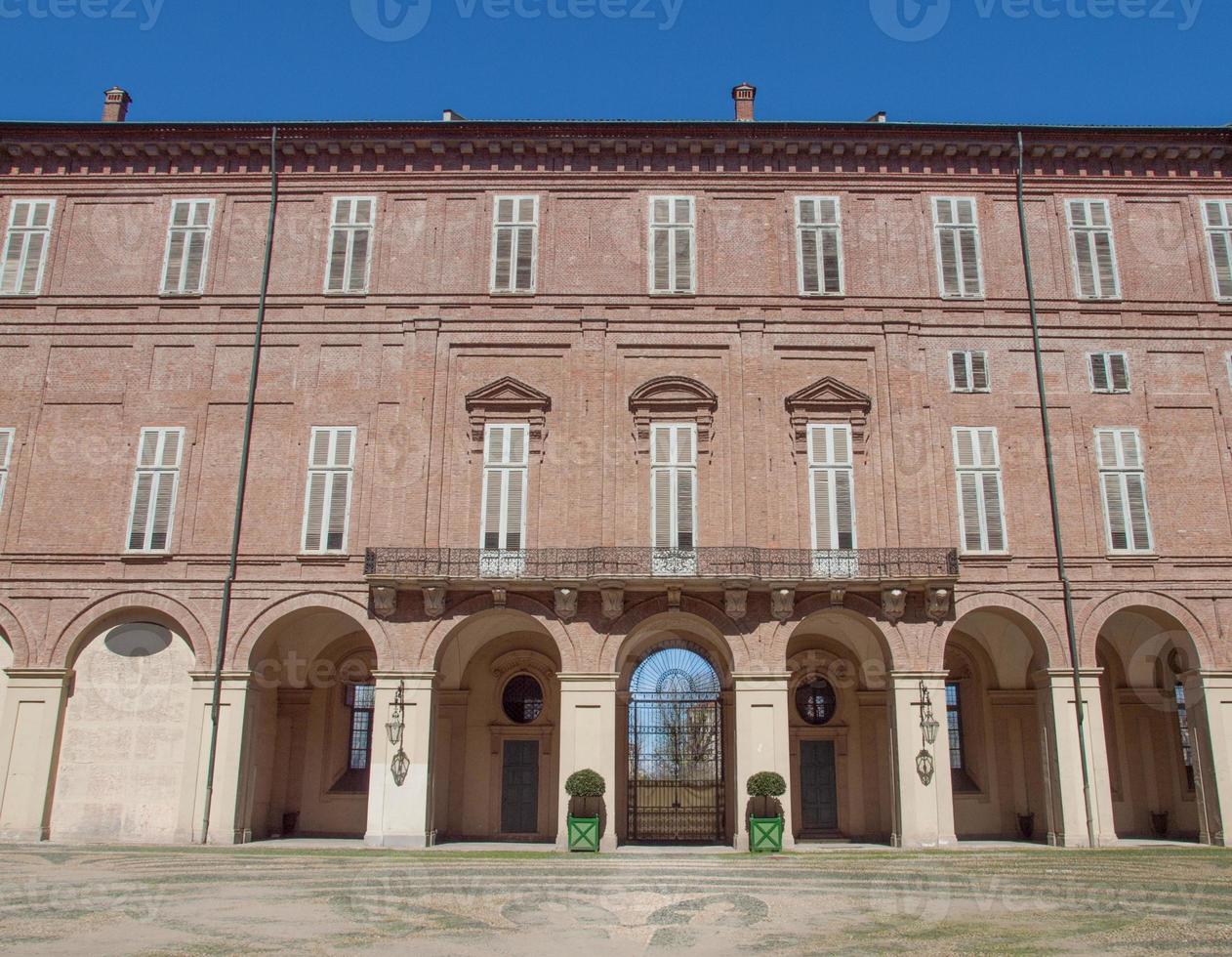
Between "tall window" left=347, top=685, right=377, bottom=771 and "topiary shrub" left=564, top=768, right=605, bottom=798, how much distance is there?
7.03m

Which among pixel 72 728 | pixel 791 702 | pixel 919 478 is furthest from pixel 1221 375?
pixel 72 728

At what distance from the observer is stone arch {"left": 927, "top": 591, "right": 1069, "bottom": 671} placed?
24016 mm

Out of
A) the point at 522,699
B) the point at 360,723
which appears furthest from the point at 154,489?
the point at 522,699

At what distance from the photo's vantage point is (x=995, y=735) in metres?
27.0

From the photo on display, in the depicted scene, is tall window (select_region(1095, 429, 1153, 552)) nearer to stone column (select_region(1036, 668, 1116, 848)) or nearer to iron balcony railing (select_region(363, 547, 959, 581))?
stone column (select_region(1036, 668, 1116, 848))

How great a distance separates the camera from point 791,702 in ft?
90.1

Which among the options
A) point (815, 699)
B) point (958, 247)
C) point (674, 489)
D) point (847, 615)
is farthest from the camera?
point (815, 699)

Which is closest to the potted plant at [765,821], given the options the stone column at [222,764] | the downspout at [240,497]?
the stone column at [222,764]

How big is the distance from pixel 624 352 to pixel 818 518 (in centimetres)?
603

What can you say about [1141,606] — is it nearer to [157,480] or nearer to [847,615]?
[847,615]

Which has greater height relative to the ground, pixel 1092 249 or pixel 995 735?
pixel 1092 249

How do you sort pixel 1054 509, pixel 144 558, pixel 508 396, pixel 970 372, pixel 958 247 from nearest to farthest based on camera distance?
pixel 144 558
pixel 1054 509
pixel 508 396
pixel 970 372
pixel 958 247

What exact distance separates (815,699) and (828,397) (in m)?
7.73

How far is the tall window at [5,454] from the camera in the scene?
25.2 metres
